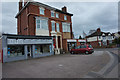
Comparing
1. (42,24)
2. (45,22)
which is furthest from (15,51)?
(45,22)

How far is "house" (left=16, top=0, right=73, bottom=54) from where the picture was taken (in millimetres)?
16453

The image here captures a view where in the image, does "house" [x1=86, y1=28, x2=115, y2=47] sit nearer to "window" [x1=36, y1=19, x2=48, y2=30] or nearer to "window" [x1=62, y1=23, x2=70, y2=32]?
"window" [x1=62, y1=23, x2=70, y2=32]

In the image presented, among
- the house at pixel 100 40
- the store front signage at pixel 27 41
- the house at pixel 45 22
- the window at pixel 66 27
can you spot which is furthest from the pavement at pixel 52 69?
the house at pixel 100 40

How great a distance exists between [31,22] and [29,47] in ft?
15.6

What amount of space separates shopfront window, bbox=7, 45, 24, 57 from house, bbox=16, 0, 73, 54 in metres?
4.36

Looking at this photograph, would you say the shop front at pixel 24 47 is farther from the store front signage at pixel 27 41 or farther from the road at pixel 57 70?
the road at pixel 57 70

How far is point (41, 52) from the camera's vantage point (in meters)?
14.9

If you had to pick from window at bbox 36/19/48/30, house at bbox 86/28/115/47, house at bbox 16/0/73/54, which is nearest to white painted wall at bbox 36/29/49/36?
house at bbox 16/0/73/54

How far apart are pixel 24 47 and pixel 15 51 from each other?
51.5 inches

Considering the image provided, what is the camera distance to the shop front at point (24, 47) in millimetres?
11237

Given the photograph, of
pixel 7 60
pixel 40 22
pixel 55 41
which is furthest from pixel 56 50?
pixel 7 60

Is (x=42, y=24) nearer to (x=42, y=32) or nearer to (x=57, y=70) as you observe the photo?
(x=42, y=32)

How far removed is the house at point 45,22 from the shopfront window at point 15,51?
4.36m

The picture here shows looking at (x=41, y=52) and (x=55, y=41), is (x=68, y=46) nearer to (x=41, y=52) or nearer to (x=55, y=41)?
(x=55, y=41)
